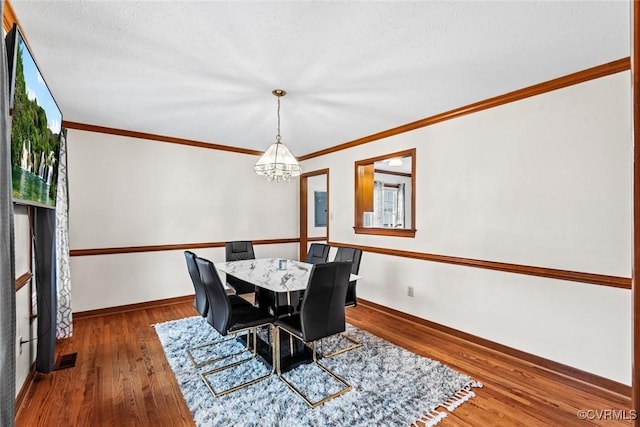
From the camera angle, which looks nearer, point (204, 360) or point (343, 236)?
point (204, 360)

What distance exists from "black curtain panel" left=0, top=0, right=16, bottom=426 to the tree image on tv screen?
56cm

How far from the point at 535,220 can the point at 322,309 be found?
2025 mm

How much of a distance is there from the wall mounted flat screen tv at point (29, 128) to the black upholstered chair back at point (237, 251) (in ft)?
6.38

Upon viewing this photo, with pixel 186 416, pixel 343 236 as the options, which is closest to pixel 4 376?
pixel 186 416

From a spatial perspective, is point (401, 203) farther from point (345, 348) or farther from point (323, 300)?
point (323, 300)

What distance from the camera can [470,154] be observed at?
3250 millimetres

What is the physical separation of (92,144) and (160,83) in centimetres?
196

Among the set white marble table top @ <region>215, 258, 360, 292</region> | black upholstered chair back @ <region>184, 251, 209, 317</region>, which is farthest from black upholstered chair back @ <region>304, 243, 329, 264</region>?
black upholstered chair back @ <region>184, 251, 209, 317</region>

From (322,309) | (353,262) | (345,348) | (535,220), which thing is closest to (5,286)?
(322,309)

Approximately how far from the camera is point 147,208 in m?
4.37

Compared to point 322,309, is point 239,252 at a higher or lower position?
higher

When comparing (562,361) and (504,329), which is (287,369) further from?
(562,361)

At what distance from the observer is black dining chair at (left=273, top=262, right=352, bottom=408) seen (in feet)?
7.21

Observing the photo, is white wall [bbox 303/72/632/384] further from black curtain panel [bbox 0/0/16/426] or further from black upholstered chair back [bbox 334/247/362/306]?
black curtain panel [bbox 0/0/16/426]
